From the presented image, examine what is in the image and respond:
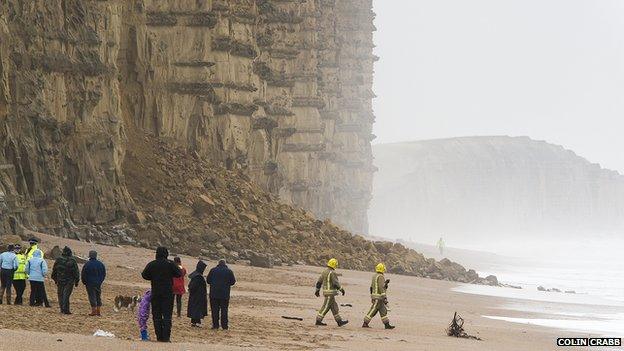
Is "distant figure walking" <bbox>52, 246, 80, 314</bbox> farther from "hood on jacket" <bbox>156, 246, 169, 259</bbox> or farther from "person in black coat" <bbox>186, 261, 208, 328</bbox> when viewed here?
"hood on jacket" <bbox>156, 246, 169, 259</bbox>

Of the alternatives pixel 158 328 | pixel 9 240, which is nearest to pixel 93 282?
pixel 158 328

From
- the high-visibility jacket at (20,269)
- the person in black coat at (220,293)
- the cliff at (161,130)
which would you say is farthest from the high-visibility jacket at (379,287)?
the cliff at (161,130)

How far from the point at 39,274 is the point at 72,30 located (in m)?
16.1

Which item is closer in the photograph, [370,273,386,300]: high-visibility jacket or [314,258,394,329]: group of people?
[314,258,394,329]: group of people

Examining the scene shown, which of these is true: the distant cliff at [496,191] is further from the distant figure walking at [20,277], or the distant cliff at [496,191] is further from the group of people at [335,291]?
the distant figure walking at [20,277]

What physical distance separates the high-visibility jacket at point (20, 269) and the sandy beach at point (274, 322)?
0.80 m

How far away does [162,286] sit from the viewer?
1922 cm

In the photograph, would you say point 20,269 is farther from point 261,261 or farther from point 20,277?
point 261,261

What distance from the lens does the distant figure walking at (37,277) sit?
22938 millimetres

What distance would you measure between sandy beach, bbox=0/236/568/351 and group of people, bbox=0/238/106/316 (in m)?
0.37

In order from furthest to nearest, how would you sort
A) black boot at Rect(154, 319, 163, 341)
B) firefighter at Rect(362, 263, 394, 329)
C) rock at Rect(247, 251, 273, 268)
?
rock at Rect(247, 251, 273, 268) < firefighter at Rect(362, 263, 394, 329) < black boot at Rect(154, 319, 163, 341)

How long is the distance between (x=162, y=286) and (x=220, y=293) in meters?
3.12

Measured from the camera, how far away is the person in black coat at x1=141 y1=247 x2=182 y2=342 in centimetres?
1919

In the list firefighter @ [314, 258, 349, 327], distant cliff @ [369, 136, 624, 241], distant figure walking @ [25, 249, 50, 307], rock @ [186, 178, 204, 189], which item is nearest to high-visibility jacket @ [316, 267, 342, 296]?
firefighter @ [314, 258, 349, 327]
